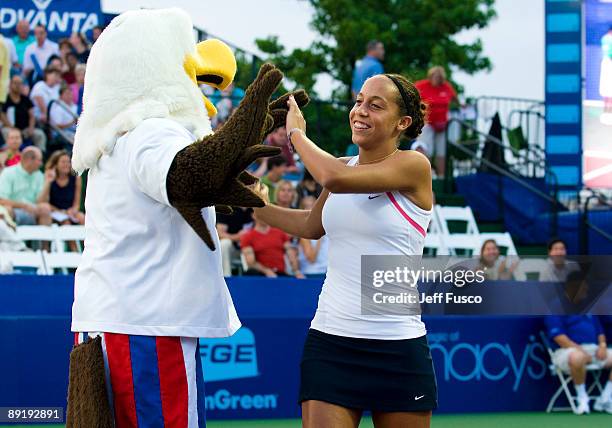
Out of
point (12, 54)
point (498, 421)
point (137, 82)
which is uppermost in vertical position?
point (12, 54)

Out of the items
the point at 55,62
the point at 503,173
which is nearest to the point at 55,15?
the point at 55,62

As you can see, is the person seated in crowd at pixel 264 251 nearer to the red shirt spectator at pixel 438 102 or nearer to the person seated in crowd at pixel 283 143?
the person seated in crowd at pixel 283 143

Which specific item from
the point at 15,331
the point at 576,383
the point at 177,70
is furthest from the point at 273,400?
the point at 177,70

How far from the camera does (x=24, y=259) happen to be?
9.19 metres

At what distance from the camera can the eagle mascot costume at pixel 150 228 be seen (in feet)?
10.6

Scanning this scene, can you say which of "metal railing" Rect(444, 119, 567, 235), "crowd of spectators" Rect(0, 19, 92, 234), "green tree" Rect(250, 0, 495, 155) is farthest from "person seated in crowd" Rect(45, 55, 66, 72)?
"green tree" Rect(250, 0, 495, 155)

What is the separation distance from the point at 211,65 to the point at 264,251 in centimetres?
631

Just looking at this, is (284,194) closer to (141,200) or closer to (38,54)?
(38,54)

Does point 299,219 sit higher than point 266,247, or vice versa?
point 299,219

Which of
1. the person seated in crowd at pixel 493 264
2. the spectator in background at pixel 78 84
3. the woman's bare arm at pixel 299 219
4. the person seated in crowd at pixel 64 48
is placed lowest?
the person seated in crowd at pixel 493 264

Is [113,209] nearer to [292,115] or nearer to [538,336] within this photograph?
[292,115]

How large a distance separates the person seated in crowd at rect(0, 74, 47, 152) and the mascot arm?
27.3 ft

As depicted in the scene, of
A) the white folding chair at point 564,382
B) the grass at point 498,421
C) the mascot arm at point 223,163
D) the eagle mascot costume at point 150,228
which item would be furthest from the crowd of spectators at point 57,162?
the mascot arm at point 223,163

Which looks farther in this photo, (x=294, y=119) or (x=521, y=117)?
(x=521, y=117)
